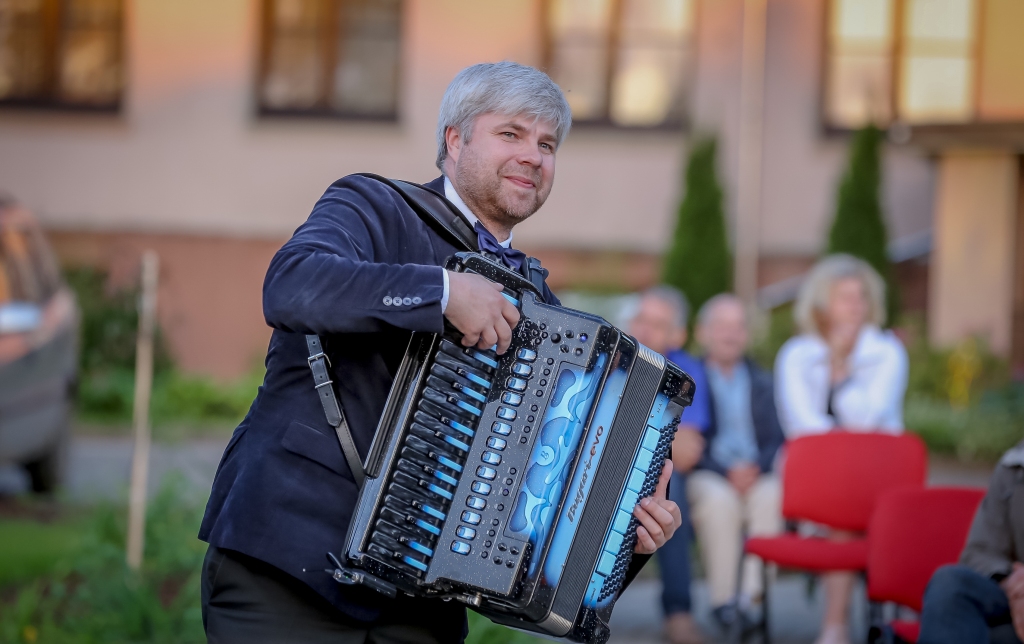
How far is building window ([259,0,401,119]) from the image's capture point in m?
15.0

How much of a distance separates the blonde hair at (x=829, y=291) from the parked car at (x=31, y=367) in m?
5.31

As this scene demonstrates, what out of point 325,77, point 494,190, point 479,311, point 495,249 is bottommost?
point 479,311

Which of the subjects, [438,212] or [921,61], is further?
[921,61]

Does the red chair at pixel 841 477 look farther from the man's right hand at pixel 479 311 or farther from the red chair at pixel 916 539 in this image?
the man's right hand at pixel 479 311

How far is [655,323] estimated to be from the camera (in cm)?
661

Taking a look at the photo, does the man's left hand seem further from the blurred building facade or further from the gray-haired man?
the blurred building facade

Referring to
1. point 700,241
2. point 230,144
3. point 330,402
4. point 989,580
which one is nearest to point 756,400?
point 989,580

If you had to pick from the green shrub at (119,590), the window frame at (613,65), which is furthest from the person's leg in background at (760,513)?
the window frame at (613,65)

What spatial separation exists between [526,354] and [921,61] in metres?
13.8

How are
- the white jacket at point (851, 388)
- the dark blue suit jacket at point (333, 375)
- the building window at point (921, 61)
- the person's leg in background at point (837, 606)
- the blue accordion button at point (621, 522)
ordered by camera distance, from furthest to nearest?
the building window at point (921, 61) → the white jacket at point (851, 388) → the person's leg in background at point (837, 606) → the blue accordion button at point (621, 522) → the dark blue suit jacket at point (333, 375)

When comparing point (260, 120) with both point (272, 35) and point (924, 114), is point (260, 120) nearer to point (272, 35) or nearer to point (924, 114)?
point (272, 35)

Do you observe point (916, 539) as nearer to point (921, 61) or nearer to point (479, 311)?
point (479, 311)

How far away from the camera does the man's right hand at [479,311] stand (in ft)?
7.63

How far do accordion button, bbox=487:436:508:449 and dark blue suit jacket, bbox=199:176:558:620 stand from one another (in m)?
0.24
